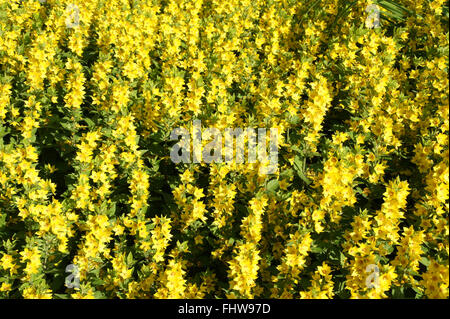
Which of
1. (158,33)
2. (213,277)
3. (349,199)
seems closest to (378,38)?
(349,199)

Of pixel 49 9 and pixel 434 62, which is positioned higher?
pixel 49 9

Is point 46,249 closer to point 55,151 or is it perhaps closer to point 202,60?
point 55,151

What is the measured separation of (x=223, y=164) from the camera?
Answer: 3730 mm

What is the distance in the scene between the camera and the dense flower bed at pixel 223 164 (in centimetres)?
327

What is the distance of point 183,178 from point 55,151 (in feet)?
6.48

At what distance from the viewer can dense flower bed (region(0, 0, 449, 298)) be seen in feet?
10.7

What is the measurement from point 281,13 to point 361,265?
4.37m

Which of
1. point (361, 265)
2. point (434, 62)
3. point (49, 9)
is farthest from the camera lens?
point (49, 9)

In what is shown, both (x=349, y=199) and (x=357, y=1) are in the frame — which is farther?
(x=357, y=1)

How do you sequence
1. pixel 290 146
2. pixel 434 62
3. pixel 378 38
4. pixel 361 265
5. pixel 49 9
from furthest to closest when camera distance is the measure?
pixel 49 9 → pixel 378 38 → pixel 434 62 → pixel 290 146 → pixel 361 265

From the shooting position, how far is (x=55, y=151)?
4855 millimetres

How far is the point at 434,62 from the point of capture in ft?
15.8

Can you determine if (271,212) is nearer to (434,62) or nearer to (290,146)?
(290,146)

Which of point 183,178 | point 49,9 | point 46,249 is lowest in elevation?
point 46,249
